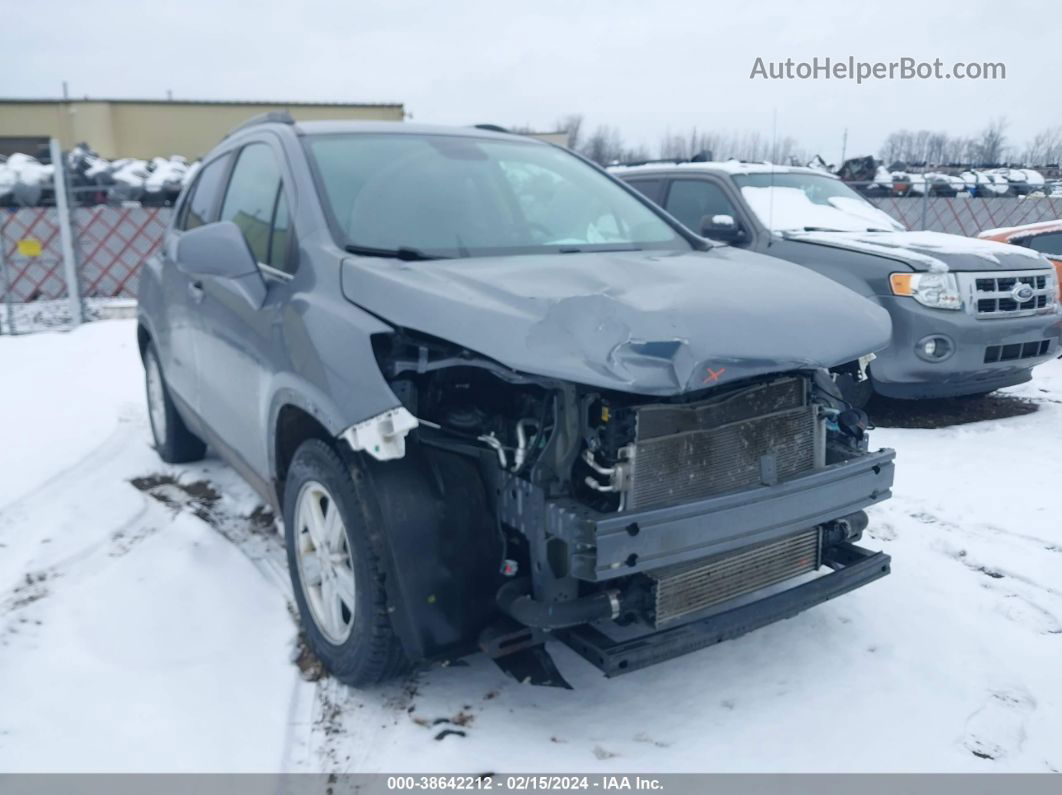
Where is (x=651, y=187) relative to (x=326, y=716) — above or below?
above

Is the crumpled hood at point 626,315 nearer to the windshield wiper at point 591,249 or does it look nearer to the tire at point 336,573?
the windshield wiper at point 591,249

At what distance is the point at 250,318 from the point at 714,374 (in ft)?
5.91

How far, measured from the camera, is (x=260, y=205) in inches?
135

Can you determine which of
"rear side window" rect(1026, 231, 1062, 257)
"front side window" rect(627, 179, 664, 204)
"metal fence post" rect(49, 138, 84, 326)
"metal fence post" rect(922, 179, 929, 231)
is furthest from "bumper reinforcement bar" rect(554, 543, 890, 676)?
"metal fence post" rect(922, 179, 929, 231)

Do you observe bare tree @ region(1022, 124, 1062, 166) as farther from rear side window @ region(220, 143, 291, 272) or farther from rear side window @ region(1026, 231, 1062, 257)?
rear side window @ region(220, 143, 291, 272)

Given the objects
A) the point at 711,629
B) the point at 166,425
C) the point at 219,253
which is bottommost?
the point at 166,425

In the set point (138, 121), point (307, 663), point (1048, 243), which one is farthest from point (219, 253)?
point (138, 121)

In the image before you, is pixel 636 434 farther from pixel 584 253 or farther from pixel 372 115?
pixel 372 115

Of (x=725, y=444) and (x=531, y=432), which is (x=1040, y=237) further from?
(x=531, y=432)

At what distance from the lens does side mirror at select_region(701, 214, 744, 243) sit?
5305 millimetres

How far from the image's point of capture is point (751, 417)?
2.60m

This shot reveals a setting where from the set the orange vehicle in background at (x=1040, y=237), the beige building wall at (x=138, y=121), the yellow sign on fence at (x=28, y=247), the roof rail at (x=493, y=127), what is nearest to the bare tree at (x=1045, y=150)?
the orange vehicle in background at (x=1040, y=237)

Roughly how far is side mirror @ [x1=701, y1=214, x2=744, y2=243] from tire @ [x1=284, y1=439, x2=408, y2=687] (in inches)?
133

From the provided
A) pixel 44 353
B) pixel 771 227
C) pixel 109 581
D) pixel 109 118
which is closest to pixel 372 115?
pixel 109 118
